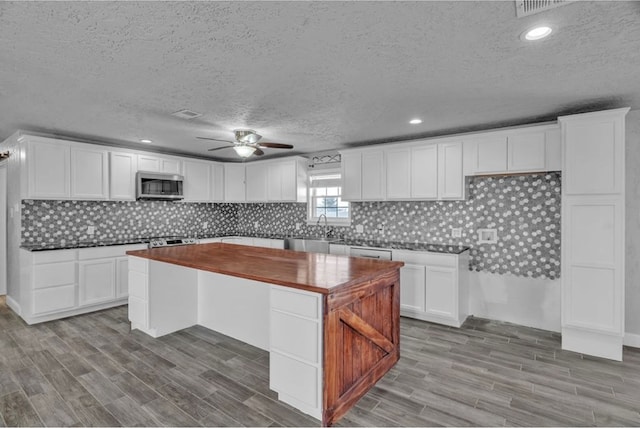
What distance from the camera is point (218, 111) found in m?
3.26

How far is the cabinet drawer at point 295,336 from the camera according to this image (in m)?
2.15

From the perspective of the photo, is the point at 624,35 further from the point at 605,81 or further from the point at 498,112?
the point at 498,112

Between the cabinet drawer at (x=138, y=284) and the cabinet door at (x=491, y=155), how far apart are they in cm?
392

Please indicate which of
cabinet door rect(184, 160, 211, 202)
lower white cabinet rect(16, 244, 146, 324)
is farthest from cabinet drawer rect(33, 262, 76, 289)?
cabinet door rect(184, 160, 211, 202)

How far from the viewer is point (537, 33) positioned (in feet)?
6.06

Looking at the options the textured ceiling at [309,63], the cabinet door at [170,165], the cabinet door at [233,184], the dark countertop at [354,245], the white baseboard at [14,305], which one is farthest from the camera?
the cabinet door at [233,184]

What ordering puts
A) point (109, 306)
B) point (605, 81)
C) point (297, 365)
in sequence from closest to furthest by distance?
point (297, 365)
point (605, 81)
point (109, 306)

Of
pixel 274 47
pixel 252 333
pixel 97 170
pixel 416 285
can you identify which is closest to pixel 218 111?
pixel 274 47

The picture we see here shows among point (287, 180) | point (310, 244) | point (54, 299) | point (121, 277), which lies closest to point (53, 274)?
point (54, 299)

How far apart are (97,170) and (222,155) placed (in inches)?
75.7

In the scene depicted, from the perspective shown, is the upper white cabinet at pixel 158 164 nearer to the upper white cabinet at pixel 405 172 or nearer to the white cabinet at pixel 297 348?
the upper white cabinet at pixel 405 172

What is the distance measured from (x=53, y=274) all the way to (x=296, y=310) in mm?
3616

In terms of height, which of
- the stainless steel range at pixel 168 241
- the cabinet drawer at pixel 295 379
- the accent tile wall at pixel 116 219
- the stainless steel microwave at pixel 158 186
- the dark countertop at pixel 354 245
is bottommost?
the cabinet drawer at pixel 295 379

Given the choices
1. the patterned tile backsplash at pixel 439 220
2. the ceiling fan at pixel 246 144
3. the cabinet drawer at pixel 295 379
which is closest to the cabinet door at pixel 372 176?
the patterned tile backsplash at pixel 439 220
